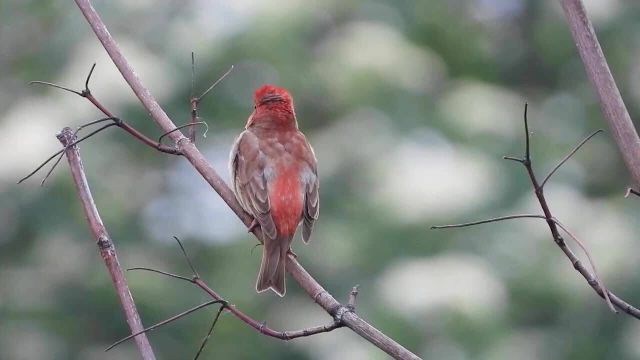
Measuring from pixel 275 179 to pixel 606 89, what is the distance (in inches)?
85.0

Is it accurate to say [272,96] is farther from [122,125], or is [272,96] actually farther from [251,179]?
[122,125]

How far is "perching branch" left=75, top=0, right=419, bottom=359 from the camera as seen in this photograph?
2189 millimetres

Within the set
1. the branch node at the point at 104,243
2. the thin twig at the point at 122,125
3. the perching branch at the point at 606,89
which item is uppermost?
the thin twig at the point at 122,125

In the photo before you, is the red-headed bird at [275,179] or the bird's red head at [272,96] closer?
the red-headed bird at [275,179]

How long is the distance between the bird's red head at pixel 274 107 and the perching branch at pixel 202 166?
52.5 inches

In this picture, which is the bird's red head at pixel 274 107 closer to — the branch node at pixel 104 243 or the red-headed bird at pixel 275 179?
the red-headed bird at pixel 275 179

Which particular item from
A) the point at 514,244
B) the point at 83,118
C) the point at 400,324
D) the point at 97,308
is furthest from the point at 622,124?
the point at 97,308

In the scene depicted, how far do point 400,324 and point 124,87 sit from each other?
2198 millimetres

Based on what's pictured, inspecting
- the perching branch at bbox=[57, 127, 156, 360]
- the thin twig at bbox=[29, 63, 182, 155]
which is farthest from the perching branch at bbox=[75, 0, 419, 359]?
the perching branch at bbox=[57, 127, 156, 360]

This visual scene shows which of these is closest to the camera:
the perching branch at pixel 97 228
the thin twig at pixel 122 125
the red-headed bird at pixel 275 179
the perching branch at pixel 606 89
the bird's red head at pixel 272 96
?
the perching branch at pixel 606 89

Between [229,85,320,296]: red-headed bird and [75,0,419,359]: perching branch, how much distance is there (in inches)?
37.3

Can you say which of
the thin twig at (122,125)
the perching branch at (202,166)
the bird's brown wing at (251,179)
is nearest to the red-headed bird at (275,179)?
the bird's brown wing at (251,179)

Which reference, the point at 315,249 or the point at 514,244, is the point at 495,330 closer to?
the point at 514,244

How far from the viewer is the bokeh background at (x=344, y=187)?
22.3 ft
